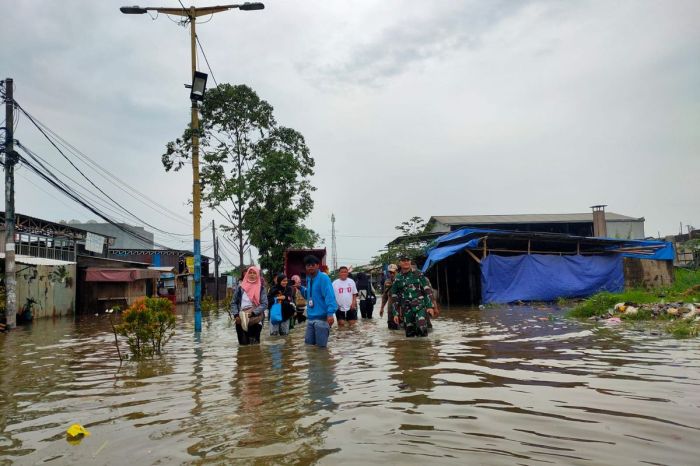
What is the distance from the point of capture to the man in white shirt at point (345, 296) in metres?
12.7

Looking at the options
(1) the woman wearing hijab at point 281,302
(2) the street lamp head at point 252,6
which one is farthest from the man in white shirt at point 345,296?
(2) the street lamp head at point 252,6

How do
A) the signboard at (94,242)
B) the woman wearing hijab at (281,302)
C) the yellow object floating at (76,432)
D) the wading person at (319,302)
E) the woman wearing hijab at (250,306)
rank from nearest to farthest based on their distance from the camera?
1. the yellow object floating at (76,432)
2. the wading person at (319,302)
3. the woman wearing hijab at (250,306)
4. the woman wearing hijab at (281,302)
5. the signboard at (94,242)

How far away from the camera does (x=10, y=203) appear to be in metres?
17.2

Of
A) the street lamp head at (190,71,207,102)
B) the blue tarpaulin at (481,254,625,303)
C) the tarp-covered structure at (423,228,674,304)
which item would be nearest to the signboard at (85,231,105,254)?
the tarp-covered structure at (423,228,674,304)

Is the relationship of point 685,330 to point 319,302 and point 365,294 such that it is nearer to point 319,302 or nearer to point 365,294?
point 319,302

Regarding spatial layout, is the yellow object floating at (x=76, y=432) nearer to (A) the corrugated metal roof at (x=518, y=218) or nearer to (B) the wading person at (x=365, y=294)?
(B) the wading person at (x=365, y=294)

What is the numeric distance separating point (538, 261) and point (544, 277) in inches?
26.8

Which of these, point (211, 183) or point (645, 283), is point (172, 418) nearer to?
point (211, 183)

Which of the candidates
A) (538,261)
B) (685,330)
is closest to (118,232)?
(538,261)

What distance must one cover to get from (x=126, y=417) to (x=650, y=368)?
534 cm

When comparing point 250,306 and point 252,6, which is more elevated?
point 252,6

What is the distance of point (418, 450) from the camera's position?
10.3 ft

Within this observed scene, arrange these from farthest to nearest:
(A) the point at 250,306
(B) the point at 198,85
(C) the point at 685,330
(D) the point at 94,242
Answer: (D) the point at 94,242 < (B) the point at 198,85 < (A) the point at 250,306 < (C) the point at 685,330

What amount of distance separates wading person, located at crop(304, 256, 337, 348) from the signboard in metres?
28.1
